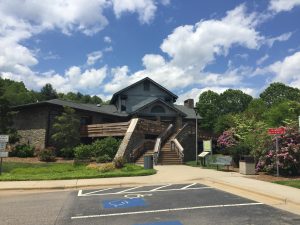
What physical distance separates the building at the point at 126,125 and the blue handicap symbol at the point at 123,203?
13.4 meters

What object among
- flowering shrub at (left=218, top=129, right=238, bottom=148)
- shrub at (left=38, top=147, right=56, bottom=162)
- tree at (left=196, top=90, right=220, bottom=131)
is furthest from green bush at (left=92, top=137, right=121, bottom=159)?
tree at (left=196, top=90, right=220, bottom=131)

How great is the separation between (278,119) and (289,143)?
1899cm

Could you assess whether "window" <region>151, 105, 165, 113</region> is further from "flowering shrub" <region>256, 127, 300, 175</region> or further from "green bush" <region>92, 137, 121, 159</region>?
"flowering shrub" <region>256, 127, 300, 175</region>

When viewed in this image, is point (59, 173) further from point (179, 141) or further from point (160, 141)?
point (179, 141)

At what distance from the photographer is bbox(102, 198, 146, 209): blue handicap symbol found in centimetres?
1077

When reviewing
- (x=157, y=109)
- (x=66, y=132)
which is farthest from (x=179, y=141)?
(x=66, y=132)

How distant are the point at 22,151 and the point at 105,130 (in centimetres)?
776

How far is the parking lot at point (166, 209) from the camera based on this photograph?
8.78m

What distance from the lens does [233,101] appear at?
80438 mm

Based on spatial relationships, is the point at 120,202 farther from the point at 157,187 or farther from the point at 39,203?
the point at 157,187

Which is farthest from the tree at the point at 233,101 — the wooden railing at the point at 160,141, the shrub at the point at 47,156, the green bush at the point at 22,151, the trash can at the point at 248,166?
the trash can at the point at 248,166

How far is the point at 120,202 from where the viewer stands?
1139 centimetres

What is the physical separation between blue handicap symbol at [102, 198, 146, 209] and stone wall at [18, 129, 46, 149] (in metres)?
20.2

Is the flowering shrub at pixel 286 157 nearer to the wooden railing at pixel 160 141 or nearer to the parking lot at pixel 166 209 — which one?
the parking lot at pixel 166 209
